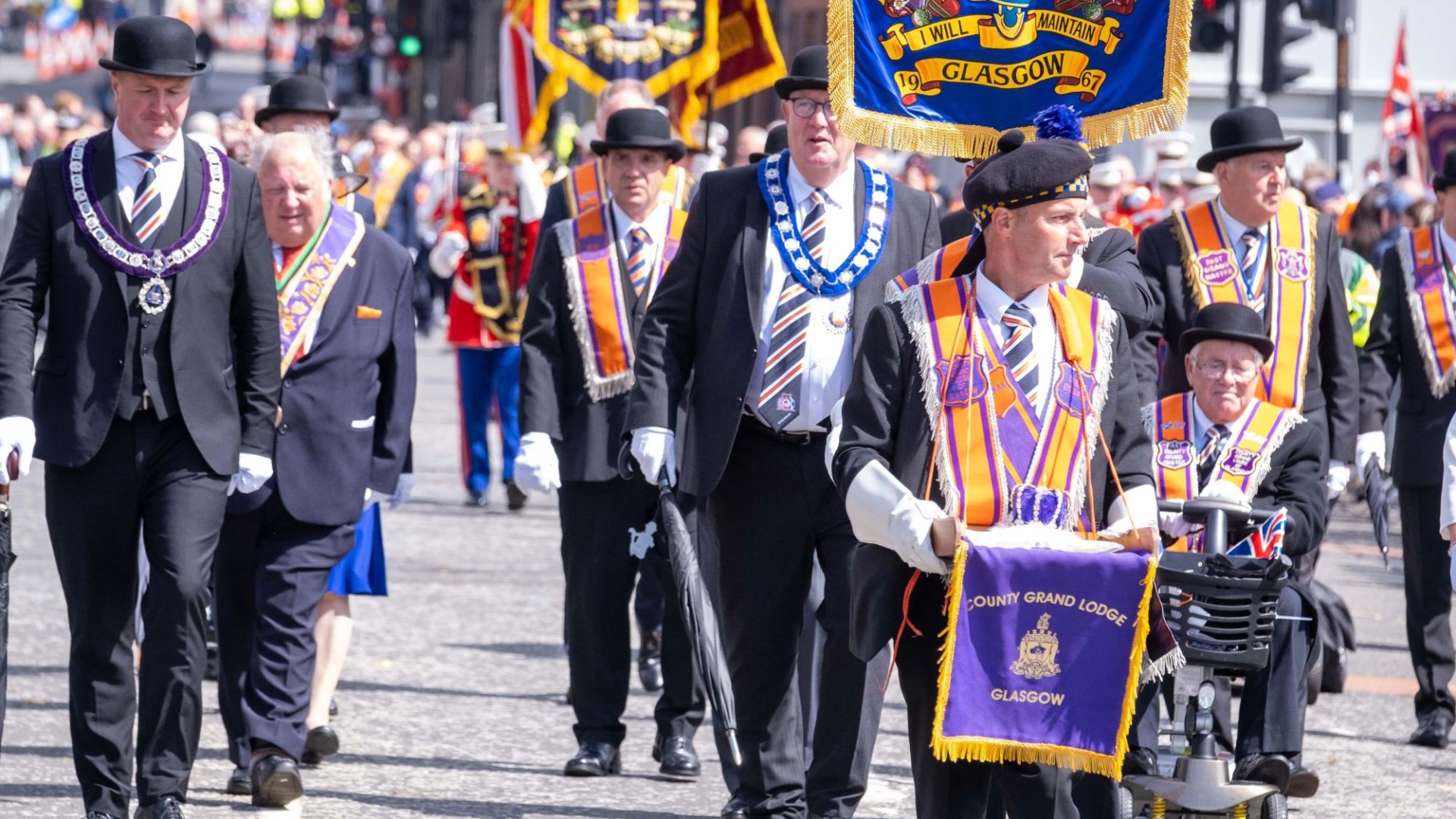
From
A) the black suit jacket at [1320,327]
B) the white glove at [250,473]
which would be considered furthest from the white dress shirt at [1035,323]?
the black suit jacket at [1320,327]

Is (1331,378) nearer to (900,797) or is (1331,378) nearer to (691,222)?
(900,797)

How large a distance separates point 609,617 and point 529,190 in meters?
5.32

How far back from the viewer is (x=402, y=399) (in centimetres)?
770

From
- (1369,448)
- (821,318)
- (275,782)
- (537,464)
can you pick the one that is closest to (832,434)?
(821,318)

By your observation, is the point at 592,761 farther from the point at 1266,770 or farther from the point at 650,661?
the point at 1266,770

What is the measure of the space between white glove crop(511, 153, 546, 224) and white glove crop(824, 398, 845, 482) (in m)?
6.36

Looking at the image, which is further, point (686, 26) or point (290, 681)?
point (686, 26)

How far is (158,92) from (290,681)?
1.85 metres

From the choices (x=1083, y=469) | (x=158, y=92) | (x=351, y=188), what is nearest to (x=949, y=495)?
(x=1083, y=469)

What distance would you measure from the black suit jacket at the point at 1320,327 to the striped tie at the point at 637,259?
1.67 m

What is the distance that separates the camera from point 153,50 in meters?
6.40

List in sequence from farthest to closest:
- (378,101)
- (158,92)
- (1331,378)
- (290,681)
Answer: (378,101)
(1331,378)
(290,681)
(158,92)

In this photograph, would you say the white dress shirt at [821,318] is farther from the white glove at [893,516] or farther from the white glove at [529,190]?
the white glove at [529,190]

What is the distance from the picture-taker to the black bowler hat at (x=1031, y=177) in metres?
5.02
